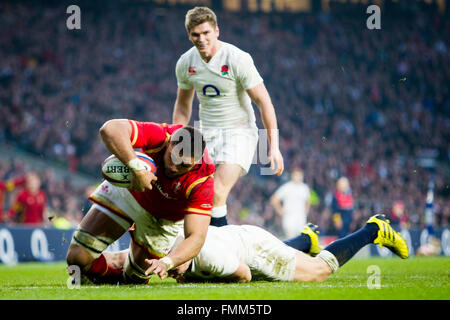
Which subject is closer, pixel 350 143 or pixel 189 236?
pixel 189 236

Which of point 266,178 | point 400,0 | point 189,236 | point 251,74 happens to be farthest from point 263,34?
point 189,236

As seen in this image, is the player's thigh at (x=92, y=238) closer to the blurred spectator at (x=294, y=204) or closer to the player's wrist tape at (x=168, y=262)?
the player's wrist tape at (x=168, y=262)

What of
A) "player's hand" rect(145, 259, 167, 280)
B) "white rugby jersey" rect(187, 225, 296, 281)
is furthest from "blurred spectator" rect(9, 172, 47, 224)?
"player's hand" rect(145, 259, 167, 280)

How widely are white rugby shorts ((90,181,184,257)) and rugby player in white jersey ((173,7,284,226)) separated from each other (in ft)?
2.80

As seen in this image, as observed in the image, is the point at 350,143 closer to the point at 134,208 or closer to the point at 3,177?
the point at 3,177

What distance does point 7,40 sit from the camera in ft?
73.5

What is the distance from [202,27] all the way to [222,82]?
0.67 meters

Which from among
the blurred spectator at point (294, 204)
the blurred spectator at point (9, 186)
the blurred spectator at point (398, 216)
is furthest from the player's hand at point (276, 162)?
the blurred spectator at point (398, 216)

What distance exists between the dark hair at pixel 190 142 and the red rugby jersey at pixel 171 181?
0.58 feet

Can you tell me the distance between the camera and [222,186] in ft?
19.1

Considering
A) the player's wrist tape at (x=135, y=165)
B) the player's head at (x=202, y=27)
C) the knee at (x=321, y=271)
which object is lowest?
the knee at (x=321, y=271)

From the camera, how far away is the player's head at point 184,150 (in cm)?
425

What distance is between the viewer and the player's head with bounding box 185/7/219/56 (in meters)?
5.59
